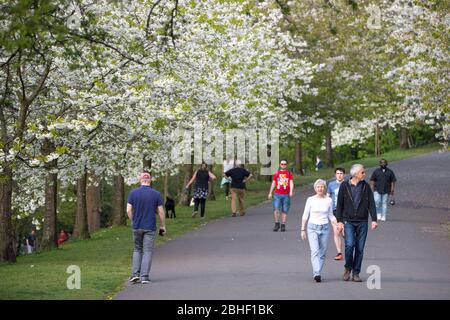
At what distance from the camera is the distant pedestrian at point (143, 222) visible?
1775cm

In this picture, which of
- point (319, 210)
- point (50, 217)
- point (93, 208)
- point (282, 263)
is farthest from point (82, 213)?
point (319, 210)

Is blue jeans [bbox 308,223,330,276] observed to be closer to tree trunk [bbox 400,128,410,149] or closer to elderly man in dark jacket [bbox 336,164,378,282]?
elderly man in dark jacket [bbox 336,164,378,282]

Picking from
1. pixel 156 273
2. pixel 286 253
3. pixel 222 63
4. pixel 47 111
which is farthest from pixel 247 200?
pixel 156 273

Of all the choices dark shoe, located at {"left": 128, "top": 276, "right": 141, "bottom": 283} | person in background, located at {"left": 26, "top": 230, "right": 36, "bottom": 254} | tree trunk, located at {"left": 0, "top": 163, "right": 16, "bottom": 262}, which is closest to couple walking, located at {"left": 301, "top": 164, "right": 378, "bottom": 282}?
dark shoe, located at {"left": 128, "top": 276, "right": 141, "bottom": 283}

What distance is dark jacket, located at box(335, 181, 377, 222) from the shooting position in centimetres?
1753

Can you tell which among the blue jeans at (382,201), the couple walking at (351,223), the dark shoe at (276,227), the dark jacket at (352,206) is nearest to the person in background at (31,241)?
the blue jeans at (382,201)

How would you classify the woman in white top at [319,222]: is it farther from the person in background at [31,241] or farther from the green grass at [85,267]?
the person in background at [31,241]

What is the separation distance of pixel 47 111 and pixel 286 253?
283 inches

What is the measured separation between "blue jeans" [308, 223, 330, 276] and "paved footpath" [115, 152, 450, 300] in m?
0.29

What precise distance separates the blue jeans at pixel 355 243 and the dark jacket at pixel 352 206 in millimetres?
110

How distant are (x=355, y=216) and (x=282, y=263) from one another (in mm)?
3260

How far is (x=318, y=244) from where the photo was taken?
17703 mm

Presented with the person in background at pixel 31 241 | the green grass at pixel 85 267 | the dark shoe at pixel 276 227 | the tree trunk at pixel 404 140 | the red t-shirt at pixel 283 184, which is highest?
the tree trunk at pixel 404 140
